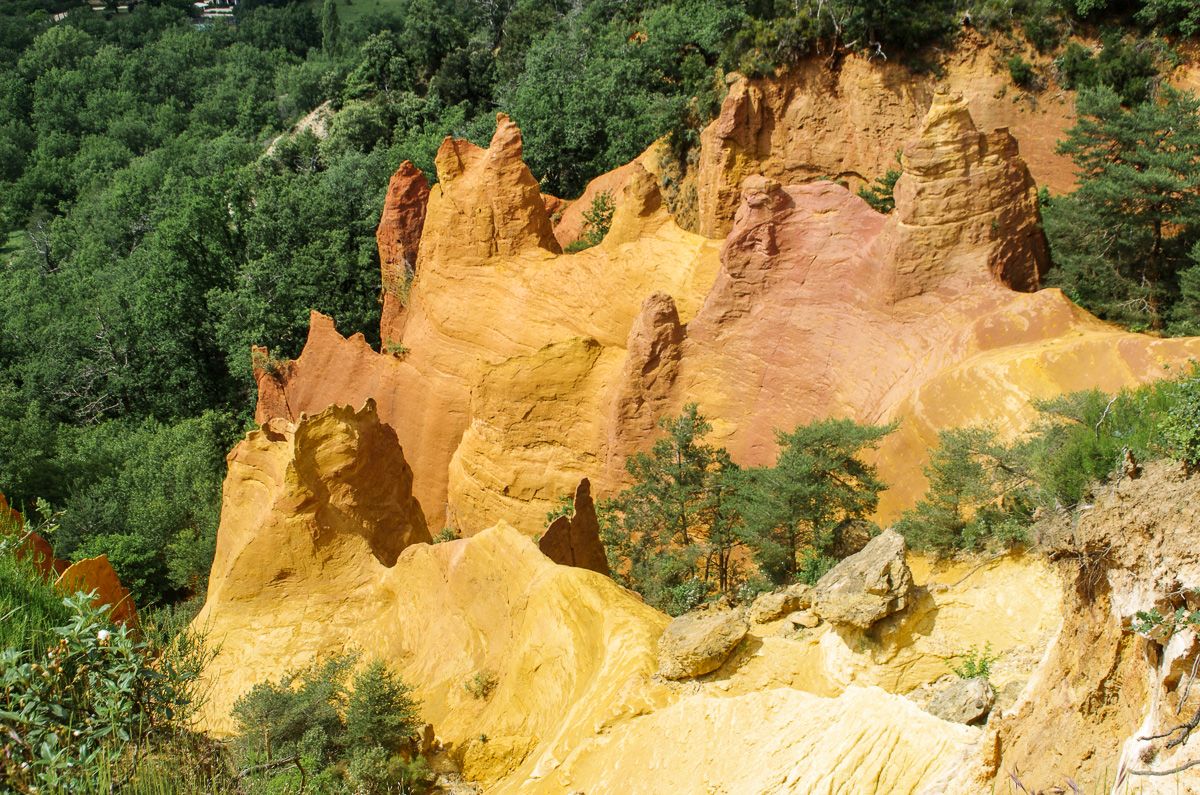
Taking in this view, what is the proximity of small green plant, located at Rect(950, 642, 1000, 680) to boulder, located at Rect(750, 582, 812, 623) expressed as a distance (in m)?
1.76

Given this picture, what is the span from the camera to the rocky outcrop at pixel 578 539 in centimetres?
1606

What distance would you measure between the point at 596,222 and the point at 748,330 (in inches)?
537

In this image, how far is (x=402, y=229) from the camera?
104 ft

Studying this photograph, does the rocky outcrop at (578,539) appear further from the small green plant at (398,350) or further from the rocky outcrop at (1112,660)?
the small green plant at (398,350)

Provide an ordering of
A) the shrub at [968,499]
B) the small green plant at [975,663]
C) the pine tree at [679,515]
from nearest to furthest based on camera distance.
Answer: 1. the small green plant at [975,663]
2. the shrub at [968,499]
3. the pine tree at [679,515]

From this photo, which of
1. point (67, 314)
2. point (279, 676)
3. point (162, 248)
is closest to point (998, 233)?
point (279, 676)

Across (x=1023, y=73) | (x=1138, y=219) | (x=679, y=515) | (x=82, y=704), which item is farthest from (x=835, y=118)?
(x=82, y=704)

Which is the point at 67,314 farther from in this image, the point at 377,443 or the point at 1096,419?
the point at 1096,419

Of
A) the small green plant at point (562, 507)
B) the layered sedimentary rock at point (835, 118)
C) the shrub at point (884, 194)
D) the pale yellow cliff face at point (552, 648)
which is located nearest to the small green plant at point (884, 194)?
the shrub at point (884, 194)

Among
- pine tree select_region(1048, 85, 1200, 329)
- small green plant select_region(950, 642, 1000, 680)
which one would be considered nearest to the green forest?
pine tree select_region(1048, 85, 1200, 329)

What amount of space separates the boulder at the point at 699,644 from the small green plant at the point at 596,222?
22.0 metres

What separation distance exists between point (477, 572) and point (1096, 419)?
27.0ft

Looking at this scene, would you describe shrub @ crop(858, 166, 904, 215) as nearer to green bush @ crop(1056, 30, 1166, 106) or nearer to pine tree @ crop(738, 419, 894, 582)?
green bush @ crop(1056, 30, 1166, 106)

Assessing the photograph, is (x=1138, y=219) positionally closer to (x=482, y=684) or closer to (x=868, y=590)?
(x=868, y=590)
